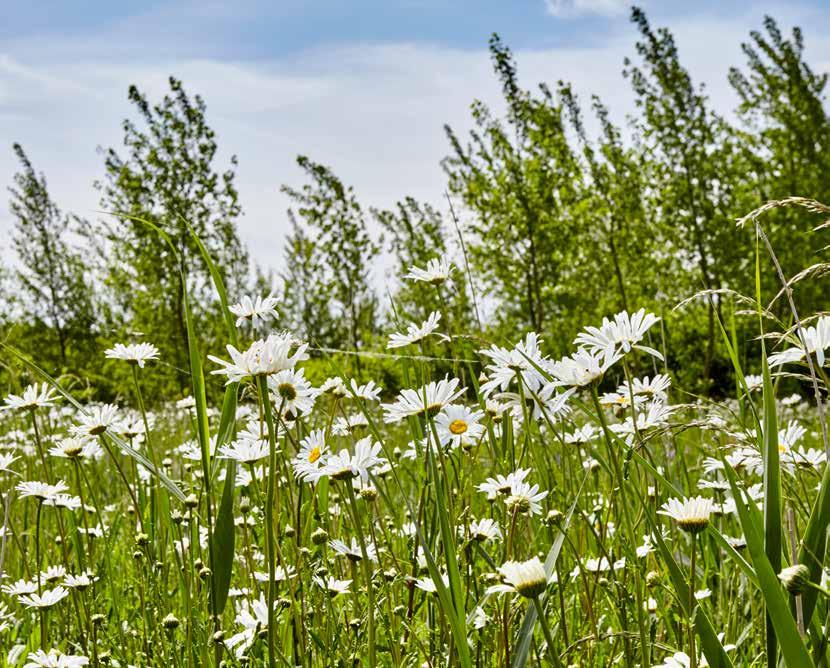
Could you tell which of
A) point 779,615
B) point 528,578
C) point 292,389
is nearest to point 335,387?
point 292,389

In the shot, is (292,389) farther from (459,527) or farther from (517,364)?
(459,527)

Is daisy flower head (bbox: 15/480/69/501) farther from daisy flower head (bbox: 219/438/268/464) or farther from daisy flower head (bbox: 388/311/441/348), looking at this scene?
daisy flower head (bbox: 388/311/441/348)

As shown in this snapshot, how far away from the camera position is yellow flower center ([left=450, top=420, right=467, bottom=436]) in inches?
56.0

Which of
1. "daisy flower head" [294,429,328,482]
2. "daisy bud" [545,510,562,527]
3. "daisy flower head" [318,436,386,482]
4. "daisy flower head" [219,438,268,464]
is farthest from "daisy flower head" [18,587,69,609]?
"daisy bud" [545,510,562,527]

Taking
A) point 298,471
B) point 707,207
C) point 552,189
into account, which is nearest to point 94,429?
point 298,471

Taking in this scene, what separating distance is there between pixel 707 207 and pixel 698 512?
9.13 m

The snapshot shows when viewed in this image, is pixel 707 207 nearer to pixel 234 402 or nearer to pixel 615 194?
pixel 615 194

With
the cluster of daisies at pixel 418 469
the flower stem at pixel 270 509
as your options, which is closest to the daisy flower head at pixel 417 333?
the cluster of daisies at pixel 418 469

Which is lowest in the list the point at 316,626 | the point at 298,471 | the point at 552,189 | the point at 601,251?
the point at 316,626

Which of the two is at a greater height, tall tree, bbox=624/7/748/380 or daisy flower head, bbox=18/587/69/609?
tall tree, bbox=624/7/748/380

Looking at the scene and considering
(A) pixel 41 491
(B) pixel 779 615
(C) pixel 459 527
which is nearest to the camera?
(B) pixel 779 615

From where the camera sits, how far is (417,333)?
1417 mm

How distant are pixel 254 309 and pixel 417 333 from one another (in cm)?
30

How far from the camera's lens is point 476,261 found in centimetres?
990
